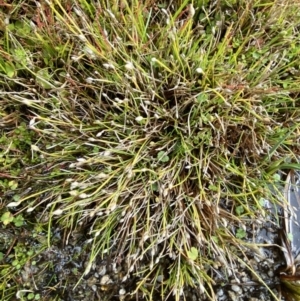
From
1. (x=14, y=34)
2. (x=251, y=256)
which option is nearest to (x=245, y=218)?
(x=251, y=256)

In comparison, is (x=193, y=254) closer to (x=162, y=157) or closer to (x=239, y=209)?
(x=239, y=209)

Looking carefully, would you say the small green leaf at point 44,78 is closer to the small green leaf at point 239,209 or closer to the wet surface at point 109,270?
the wet surface at point 109,270

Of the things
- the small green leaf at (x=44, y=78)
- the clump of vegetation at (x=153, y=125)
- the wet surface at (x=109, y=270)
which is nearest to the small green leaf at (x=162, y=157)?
the clump of vegetation at (x=153, y=125)

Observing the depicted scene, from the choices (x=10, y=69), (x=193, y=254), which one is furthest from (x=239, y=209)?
(x=10, y=69)

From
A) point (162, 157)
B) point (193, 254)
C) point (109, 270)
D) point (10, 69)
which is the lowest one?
point (109, 270)

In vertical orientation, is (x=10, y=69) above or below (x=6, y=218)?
above

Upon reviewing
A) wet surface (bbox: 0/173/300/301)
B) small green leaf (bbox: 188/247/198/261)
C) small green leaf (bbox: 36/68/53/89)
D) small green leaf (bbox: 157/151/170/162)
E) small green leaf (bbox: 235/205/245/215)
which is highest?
small green leaf (bbox: 36/68/53/89)

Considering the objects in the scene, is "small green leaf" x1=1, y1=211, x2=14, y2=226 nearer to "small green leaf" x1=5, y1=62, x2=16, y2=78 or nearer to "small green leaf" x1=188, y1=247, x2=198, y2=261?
"small green leaf" x1=5, y1=62, x2=16, y2=78

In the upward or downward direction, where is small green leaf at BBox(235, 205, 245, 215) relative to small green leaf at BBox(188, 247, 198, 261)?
upward

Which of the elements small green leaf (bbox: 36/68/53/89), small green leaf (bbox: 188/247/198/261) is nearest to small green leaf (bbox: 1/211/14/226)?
small green leaf (bbox: 36/68/53/89)
